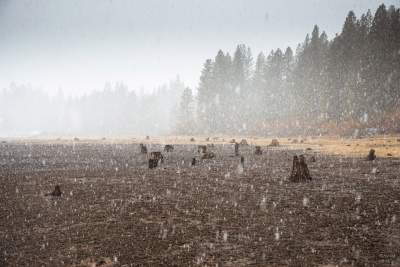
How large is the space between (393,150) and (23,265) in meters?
31.3

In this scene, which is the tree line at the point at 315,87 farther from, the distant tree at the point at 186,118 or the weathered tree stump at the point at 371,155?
the weathered tree stump at the point at 371,155

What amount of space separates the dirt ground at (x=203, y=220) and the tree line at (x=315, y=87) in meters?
41.4

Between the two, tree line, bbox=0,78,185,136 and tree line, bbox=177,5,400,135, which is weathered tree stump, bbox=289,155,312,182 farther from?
tree line, bbox=0,78,185,136

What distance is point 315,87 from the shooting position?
75562mm

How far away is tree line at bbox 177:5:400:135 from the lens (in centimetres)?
6128

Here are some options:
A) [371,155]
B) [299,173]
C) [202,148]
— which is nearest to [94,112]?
[202,148]

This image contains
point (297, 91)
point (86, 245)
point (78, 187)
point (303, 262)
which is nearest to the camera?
point (303, 262)

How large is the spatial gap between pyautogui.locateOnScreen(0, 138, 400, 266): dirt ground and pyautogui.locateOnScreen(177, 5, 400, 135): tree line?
4142 centimetres

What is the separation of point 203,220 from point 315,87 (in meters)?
68.6

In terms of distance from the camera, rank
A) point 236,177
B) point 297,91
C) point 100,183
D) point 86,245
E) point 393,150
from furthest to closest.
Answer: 1. point 297,91
2. point 393,150
3. point 236,177
4. point 100,183
5. point 86,245

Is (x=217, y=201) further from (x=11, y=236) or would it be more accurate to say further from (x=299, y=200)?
(x=11, y=236)

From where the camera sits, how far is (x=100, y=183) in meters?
18.8

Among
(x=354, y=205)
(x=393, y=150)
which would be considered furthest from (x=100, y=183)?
(x=393, y=150)

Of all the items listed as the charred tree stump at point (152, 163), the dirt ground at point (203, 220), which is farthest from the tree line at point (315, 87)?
the dirt ground at point (203, 220)
